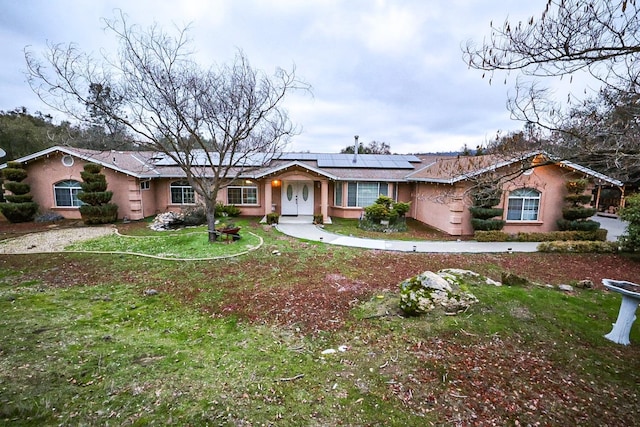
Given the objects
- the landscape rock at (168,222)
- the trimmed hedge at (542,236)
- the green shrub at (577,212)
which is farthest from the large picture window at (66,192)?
the green shrub at (577,212)

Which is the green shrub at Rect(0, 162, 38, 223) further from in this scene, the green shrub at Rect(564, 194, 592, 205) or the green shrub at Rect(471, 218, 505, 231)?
the green shrub at Rect(564, 194, 592, 205)

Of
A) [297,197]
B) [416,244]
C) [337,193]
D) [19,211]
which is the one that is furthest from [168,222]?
[416,244]

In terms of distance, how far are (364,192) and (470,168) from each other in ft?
35.0

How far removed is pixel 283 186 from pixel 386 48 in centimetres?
911

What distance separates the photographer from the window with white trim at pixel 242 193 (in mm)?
18094

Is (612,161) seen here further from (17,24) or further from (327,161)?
(327,161)

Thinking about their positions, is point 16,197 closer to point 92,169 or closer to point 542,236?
point 92,169

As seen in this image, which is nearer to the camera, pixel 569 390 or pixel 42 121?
pixel 569 390

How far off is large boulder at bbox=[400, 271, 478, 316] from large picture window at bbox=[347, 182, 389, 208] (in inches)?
483

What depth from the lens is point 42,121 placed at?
90.7ft

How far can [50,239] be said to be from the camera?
1167cm

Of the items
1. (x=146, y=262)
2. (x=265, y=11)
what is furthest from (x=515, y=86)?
(x=146, y=262)

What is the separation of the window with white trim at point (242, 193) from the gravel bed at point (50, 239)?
6261mm

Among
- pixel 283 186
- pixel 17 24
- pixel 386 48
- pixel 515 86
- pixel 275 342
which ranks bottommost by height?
pixel 275 342
